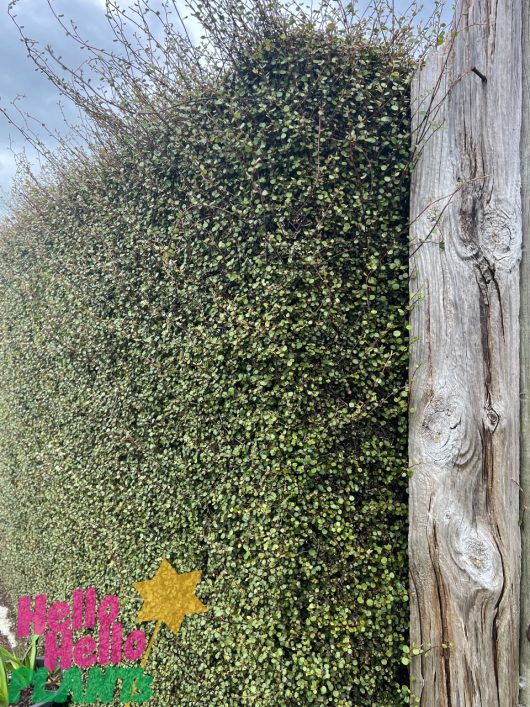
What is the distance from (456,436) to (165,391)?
1329mm

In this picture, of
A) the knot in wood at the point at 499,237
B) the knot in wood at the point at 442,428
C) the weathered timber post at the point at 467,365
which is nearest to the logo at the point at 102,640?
the weathered timber post at the point at 467,365

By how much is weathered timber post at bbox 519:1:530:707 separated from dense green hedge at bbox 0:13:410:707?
42 cm

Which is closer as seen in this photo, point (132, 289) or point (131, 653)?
point (131, 653)

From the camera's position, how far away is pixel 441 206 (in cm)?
188

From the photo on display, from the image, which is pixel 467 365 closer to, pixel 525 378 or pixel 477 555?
pixel 525 378

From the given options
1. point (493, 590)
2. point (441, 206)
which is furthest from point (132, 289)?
point (493, 590)

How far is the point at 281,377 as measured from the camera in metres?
1.85

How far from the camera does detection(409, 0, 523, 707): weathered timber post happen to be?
1.73 meters

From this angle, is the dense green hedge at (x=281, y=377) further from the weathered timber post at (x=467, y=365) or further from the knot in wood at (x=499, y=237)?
the knot in wood at (x=499, y=237)

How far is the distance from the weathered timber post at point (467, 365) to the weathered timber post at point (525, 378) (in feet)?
0.08

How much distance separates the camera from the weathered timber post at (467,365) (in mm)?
1729

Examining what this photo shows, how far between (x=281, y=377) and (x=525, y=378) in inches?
36.5

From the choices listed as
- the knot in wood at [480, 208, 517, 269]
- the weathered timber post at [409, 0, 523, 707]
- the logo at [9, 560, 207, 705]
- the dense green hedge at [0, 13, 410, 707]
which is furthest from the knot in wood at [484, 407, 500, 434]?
the logo at [9, 560, 207, 705]

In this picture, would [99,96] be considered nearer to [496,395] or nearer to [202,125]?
[202,125]
